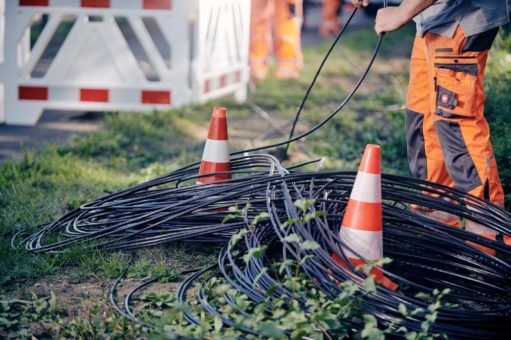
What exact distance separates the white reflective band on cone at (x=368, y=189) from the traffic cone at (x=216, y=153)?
1.12 meters

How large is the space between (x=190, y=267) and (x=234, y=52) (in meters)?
5.37

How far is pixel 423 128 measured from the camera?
4.80 meters

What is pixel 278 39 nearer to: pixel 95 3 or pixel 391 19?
pixel 95 3

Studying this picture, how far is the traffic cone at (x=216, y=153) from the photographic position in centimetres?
479

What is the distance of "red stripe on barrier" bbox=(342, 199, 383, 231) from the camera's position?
379cm

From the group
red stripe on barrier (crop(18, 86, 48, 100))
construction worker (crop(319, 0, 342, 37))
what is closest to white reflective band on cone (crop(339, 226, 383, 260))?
red stripe on barrier (crop(18, 86, 48, 100))

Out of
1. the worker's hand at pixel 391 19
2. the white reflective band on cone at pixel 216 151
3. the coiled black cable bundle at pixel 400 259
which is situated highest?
the worker's hand at pixel 391 19

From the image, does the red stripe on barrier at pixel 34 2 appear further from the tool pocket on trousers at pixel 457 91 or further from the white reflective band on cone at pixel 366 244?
the white reflective band on cone at pixel 366 244

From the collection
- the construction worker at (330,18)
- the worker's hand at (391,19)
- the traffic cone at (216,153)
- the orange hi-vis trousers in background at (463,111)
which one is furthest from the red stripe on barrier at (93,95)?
the construction worker at (330,18)

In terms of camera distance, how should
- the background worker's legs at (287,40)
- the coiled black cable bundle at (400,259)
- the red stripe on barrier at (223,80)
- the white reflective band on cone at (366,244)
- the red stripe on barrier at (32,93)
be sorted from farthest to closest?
the background worker's legs at (287,40), the red stripe on barrier at (223,80), the red stripe on barrier at (32,93), the white reflective band on cone at (366,244), the coiled black cable bundle at (400,259)

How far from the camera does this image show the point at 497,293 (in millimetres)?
3842

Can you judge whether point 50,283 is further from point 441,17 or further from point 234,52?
point 234,52

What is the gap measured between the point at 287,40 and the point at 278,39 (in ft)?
0.61

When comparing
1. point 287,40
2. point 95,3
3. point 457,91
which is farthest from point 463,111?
point 287,40
